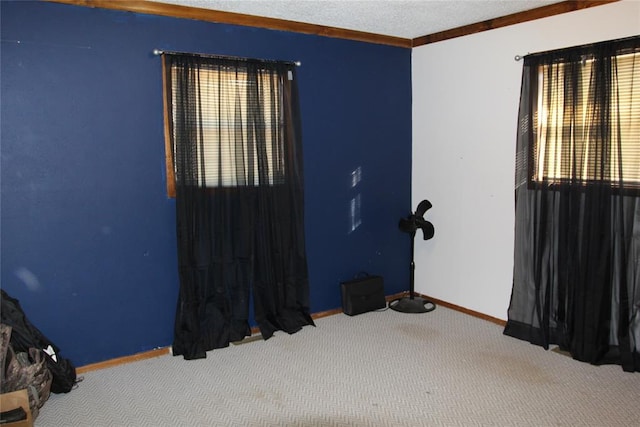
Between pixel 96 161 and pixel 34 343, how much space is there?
3.74 ft

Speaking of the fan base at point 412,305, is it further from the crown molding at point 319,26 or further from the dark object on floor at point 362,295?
the crown molding at point 319,26

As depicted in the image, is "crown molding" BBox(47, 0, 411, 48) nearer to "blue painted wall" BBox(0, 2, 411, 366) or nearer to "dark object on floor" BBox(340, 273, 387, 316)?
"blue painted wall" BBox(0, 2, 411, 366)

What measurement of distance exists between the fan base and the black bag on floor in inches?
102

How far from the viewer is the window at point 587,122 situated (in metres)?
3.10

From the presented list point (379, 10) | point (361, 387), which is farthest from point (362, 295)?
Answer: point (379, 10)

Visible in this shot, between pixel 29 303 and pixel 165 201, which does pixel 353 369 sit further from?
pixel 29 303

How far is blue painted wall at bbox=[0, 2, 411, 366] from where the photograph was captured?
2.99 m

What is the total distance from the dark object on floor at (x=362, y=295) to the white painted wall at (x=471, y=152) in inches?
20.3

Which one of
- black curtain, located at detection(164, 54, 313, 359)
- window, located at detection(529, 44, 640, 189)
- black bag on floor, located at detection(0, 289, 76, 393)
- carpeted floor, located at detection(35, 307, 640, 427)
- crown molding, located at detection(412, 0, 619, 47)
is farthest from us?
black curtain, located at detection(164, 54, 313, 359)

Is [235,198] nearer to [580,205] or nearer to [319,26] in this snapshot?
[319,26]

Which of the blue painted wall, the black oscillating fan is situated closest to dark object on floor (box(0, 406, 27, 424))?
the blue painted wall

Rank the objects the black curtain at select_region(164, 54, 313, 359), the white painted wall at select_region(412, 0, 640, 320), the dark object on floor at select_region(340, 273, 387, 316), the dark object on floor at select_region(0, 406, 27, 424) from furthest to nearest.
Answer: the dark object on floor at select_region(340, 273, 387, 316), the white painted wall at select_region(412, 0, 640, 320), the black curtain at select_region(164, 54, 313, 359), the dark object on floor at select_region(0, 406, 27, 424)

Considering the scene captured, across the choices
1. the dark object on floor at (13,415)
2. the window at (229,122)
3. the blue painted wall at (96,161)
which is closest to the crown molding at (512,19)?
the blue painted wall at (96,161)

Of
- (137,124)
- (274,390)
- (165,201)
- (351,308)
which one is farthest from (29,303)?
(351,308)
